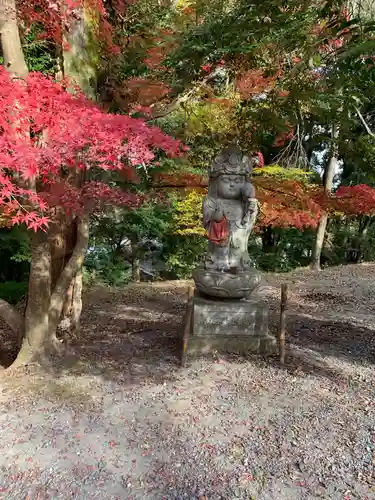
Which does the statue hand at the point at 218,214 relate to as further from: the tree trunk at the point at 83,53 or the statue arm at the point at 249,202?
the tree trunk at the point at 83,53

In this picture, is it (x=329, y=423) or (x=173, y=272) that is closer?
(x=329, y=423)

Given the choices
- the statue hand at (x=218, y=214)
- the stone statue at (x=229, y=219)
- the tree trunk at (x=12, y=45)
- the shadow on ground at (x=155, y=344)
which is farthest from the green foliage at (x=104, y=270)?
the tree trunk at (x=12, y=45)

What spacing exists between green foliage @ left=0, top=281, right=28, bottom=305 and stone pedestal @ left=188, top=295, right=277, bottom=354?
5.22 meters

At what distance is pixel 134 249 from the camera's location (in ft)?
39.9

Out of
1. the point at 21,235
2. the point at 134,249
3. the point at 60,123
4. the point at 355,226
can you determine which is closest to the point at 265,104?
the point at 60,123

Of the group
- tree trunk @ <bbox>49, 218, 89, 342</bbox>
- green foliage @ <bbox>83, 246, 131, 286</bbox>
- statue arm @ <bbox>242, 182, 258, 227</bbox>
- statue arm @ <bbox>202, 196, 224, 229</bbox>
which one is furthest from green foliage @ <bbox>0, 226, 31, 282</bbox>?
statue arm @ <bbox>242, 182, 258, 227</bbox>

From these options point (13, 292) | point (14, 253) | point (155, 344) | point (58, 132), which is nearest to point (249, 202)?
point (155, 344)

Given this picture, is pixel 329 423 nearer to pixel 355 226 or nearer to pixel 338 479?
pixel 338 479

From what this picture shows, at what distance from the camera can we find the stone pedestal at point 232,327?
17.0ft

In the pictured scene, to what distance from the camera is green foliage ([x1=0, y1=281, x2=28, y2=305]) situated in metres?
8.81

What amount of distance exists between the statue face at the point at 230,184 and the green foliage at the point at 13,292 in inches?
220

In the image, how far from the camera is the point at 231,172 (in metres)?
5.35

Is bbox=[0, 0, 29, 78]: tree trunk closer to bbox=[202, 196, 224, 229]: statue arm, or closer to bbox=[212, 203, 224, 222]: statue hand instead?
bbox=[202, 196, 224, 229]: statue arm

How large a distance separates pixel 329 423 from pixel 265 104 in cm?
453
